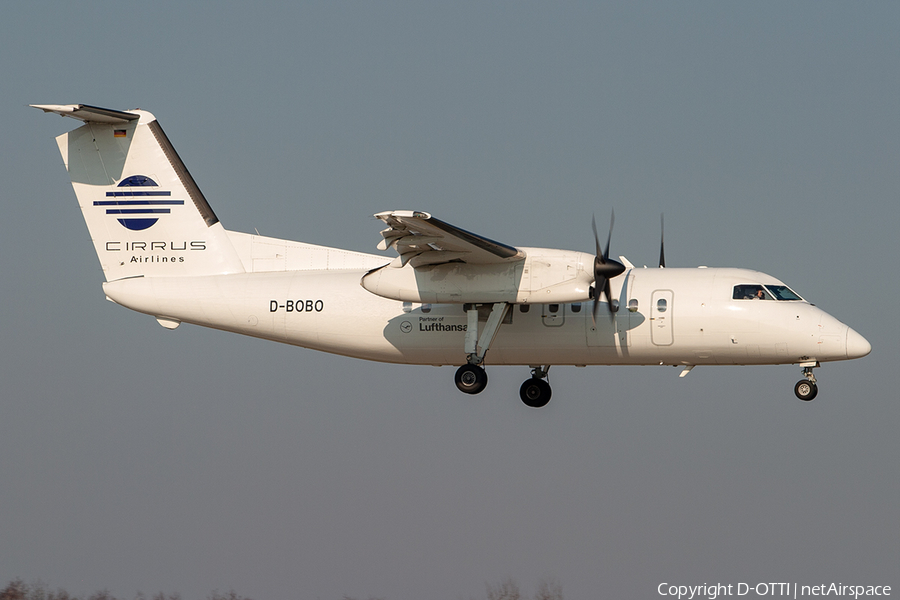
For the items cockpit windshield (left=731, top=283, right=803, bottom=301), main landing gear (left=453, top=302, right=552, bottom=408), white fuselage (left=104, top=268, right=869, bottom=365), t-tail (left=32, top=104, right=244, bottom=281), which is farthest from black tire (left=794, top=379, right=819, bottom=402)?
t-tail (left=32, top=104, right=244, bottom=281)

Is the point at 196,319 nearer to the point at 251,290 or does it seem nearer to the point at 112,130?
the point at 251,290

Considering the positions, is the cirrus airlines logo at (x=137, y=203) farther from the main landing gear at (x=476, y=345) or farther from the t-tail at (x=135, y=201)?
the main landing gear at (x=476, y=345)

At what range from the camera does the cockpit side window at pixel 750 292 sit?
18.6 metres

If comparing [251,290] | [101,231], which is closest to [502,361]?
[251,290]

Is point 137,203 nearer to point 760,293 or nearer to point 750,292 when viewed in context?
point 750,292

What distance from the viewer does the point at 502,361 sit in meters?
19.7

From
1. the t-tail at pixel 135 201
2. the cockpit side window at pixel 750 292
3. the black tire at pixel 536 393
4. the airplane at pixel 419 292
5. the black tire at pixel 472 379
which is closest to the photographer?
the airplane at pixel 419 292

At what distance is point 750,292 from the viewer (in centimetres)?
1867

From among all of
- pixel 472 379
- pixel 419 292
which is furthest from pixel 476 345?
pixel 419 292

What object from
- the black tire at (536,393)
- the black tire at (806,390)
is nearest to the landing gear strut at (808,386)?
the black tire at (806,390)

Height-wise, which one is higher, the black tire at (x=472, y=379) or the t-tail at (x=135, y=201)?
the t-tail at (x=135, y=201)

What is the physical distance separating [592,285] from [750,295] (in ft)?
9.35

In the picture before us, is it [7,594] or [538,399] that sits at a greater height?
[538,399]

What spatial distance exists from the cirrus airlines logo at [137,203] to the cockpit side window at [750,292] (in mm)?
10977
